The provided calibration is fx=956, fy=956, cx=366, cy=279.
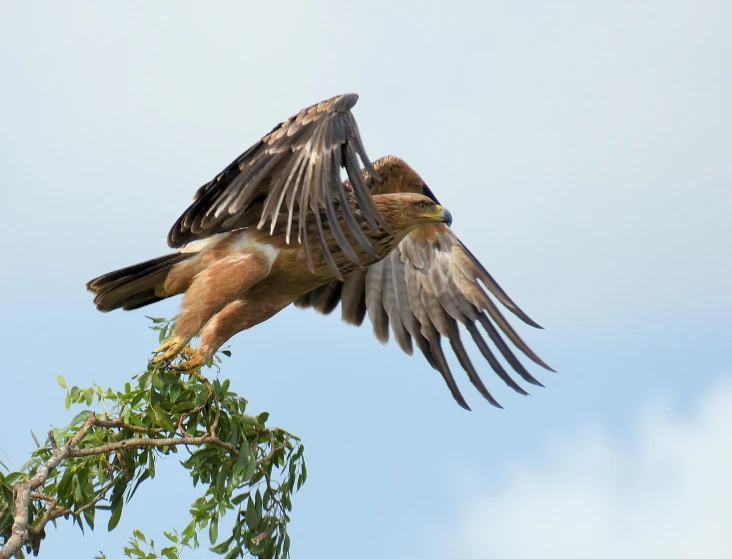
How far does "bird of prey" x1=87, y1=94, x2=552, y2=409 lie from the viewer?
4.90 meters

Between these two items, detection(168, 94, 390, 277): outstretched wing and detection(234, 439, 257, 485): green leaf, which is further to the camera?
detection(168, 94, 390, 277): outstretched wing

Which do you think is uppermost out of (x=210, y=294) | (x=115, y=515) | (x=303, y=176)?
(x=303, y=176)

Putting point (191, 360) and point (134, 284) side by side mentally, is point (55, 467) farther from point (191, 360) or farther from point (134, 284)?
point (134, 284)

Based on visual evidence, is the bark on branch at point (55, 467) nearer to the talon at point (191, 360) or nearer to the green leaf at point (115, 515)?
the green leaf at point (115, 515)

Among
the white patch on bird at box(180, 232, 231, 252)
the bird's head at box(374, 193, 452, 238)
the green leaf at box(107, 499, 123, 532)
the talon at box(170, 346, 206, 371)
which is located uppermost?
the bird's head at box(374, 193, 452, 238)

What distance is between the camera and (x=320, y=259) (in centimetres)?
561

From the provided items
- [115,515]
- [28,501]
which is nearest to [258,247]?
[115,515]

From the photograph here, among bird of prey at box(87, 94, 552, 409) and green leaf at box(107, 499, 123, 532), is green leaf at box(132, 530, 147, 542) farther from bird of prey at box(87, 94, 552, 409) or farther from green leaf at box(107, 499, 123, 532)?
bird of prey at box(87, 94, 552, 409)

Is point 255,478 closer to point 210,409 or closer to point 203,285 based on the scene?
point 210,409

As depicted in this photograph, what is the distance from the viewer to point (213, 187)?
533cm

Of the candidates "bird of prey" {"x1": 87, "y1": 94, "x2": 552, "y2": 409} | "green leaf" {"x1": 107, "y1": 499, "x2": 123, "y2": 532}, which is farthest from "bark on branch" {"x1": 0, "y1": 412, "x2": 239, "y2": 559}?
"bird of prey" {"x1": 87, "y1": 94, "x2": 552, "y2": 409}

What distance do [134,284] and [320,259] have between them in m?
1.17

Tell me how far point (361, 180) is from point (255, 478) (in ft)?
5.01

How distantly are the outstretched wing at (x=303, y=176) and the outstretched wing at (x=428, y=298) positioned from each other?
1.89 metres
